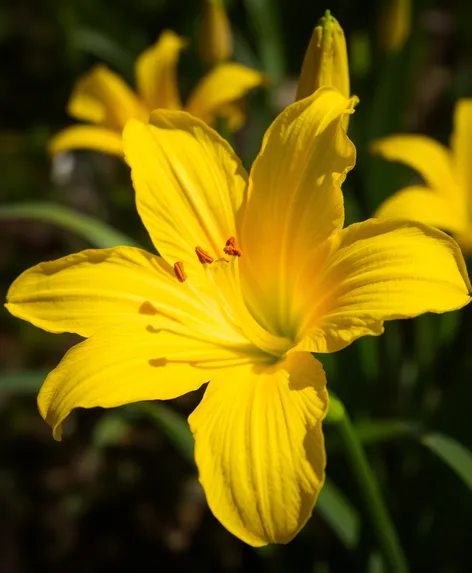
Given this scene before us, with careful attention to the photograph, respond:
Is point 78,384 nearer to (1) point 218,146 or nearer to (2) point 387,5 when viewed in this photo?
(1) point 218,146

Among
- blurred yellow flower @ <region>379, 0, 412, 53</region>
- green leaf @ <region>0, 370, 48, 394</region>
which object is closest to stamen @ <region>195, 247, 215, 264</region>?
green leaf @ <region>0, 370, 48, 394</region>

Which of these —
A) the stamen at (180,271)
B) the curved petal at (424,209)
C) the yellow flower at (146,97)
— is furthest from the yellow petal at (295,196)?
the yellow flower at (146,97)

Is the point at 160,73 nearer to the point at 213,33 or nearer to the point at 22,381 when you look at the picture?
the point at 213,33

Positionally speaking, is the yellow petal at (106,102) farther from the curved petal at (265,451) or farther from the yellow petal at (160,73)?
the curved petal at (265,451)

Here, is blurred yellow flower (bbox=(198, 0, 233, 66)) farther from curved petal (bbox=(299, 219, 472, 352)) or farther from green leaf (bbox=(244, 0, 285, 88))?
curved petal (bbox=(299, 219, 472, 352))

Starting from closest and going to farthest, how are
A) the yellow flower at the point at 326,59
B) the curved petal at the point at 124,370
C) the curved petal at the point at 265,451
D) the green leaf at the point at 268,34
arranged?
the curved petal at the point at 265,451, the curved petal at the point at 124,370, the yellow flower at the point at 326,59, the green leaf at the point at 268,34

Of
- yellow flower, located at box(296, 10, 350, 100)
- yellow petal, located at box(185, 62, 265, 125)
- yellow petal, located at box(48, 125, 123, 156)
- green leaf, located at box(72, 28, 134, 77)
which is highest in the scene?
yellow flower, located at box(296, 10, 350, 100)
